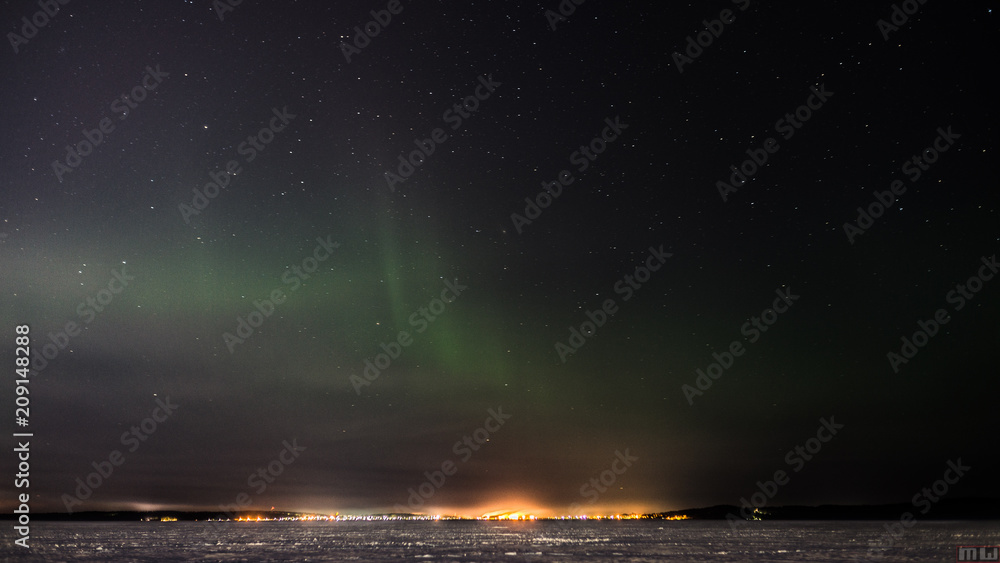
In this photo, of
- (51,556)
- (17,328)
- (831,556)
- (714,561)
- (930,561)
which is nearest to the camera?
(17,328)

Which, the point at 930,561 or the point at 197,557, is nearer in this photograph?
the point at 930,561

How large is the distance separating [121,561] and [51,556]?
11697 millimetres

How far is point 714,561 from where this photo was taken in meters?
49.4

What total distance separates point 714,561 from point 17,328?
43677mm

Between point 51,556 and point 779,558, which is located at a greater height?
point 51,556

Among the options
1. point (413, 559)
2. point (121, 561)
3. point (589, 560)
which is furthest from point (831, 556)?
point (121, 561)

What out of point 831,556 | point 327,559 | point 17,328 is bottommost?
point 831,556

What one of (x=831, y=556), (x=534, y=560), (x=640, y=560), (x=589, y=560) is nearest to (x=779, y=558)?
(x=831, y=556)

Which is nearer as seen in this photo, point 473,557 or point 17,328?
point 17,328

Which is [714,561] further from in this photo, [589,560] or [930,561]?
[930,561]

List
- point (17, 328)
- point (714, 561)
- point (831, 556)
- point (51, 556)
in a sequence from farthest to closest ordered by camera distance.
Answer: point (51, 556) → point (831, 556) → point (714, 561) → point (17, 328)

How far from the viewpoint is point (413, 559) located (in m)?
51.9

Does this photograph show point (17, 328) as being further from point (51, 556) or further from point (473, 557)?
point (51, 556)

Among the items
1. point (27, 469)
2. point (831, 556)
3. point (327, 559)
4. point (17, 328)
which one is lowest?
point (831, 556)
